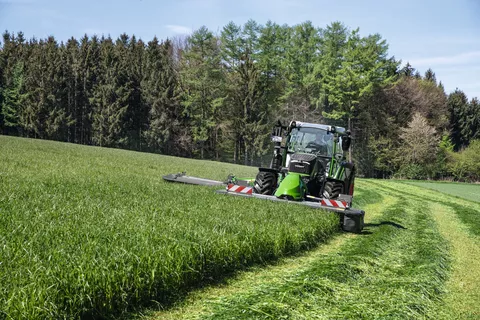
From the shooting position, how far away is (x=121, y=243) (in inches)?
188

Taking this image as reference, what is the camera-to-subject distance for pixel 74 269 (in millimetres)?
3725

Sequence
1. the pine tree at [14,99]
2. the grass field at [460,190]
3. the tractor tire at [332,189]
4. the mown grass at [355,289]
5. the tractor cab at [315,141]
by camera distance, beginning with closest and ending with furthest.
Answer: the mown grass at [355,289], the tractor tire at [332,189], the tractor cab at [315,141], the grass field at [460,190], the pine tree at [14,99]

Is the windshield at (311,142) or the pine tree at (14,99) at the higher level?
the pine tree at (14,99)

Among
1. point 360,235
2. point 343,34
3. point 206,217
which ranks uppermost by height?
point 343,34

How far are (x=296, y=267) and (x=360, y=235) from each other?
374 cm

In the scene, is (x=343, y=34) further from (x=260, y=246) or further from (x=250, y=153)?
(x=260, y=246)

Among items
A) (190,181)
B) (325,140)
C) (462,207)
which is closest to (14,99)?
(190,181)

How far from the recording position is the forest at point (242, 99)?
4822 centimetres

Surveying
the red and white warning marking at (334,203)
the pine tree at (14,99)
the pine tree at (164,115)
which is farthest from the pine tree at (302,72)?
the red and white warning marking at (334,203)

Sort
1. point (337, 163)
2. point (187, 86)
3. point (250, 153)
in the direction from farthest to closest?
1. point (187, 86)
2. point (250, 153)
3. point (337, 163)

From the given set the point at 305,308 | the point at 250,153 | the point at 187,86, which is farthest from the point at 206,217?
the point at 187,86

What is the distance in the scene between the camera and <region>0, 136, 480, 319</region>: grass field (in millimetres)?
3760

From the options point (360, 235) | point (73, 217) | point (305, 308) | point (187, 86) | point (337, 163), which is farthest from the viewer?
point (187, 86)

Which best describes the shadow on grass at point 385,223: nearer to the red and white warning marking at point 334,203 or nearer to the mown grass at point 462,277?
the mown grass at point 462,277
